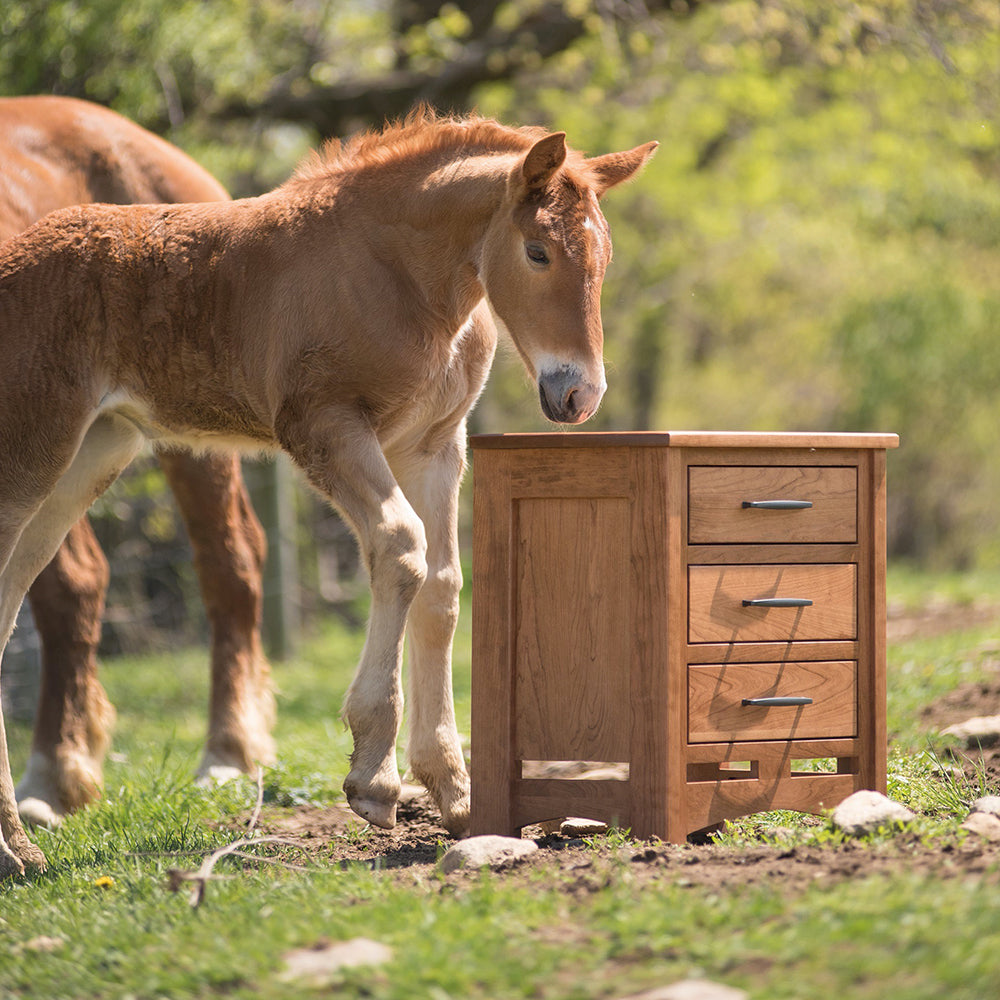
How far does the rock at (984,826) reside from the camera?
130 inches

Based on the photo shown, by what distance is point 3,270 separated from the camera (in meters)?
4.27

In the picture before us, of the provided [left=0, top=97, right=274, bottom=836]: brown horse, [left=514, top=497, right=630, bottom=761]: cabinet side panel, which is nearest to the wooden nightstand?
[left=514, top=497, right=630, bottom=761]: cabinet side panel

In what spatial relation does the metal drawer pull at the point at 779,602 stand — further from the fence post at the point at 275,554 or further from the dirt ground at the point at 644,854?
the fence post at the point at 275,554

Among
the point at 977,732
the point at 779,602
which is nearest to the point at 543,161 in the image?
the point at 779,602

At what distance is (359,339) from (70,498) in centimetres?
136

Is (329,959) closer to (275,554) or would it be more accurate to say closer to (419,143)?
(419,143)

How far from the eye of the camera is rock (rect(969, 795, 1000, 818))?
3.56 meters

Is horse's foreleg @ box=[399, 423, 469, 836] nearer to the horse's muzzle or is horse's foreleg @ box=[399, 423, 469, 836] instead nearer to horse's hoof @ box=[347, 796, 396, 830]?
horse's hoof @ box=[347, 796, 396, 830]

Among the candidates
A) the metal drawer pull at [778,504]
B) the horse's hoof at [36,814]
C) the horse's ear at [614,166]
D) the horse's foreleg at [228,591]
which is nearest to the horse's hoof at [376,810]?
the metal drawer pull at [778,504]

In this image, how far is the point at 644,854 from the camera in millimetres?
3369

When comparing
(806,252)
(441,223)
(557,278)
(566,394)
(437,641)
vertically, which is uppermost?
(806,252)

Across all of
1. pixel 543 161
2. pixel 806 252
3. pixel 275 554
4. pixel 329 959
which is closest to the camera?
pixel 329 959

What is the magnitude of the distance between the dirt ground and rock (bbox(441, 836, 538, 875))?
40 mm

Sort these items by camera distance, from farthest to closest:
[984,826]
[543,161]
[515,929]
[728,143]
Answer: [728,143] < [543,161] < [984,826] < [515,929]
